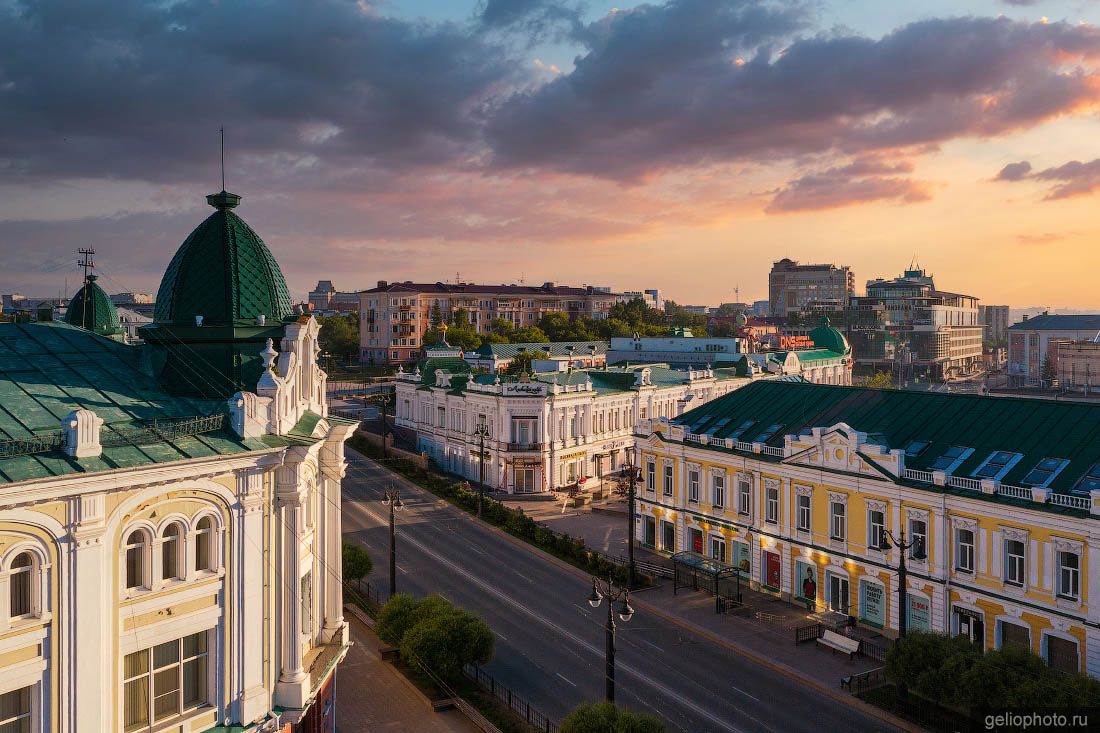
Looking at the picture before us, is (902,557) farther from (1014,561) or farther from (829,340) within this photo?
(829,340)

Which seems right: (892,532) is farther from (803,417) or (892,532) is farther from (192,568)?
(192,568)

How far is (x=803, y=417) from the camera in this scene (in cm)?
5059

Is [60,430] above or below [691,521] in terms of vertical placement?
above

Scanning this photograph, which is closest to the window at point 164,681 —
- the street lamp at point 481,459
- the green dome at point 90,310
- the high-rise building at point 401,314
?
the street lamp at point 481,459

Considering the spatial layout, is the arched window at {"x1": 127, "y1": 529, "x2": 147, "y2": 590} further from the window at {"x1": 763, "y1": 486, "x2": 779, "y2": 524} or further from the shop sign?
the window at {"x1": 763, "y1": 486, "x2": 779, "y2": 524}

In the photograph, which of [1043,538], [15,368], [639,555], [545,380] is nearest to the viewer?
[15,368]

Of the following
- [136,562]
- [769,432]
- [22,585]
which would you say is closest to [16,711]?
[22,585]

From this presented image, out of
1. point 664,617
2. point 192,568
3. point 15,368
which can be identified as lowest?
point 664,617

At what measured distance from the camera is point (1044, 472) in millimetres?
37250

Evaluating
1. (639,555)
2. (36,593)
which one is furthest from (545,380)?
(36,593)

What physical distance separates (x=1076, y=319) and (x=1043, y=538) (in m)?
197

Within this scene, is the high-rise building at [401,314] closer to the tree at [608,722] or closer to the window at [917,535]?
the window at [917,535]

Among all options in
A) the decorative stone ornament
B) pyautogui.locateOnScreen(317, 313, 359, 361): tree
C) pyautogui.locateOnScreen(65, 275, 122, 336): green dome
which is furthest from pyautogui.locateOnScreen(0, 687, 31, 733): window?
pyautogui.locateOnScreen(317, 313, 359, 361): tree

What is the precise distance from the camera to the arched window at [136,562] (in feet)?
68.2
